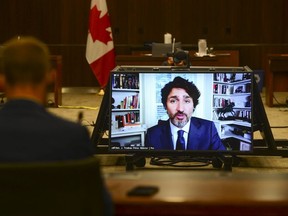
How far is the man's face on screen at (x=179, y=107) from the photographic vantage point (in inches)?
228

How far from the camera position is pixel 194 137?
5.86 meters

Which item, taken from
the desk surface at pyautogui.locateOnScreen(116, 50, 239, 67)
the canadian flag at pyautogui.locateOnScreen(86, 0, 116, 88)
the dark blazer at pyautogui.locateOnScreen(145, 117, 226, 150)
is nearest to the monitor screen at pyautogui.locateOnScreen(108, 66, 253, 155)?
the dark blazer at pyautogui.locateOnScreen(145, 117, 226, 150)

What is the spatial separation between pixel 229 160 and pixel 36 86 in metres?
3.96

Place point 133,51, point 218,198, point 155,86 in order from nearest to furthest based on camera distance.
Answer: point 218,198 < point 155,86 < point 133,51

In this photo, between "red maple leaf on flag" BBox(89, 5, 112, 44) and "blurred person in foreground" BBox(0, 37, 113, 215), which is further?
"red maple leaf on flag" BBox(89, 5, 112, 44)

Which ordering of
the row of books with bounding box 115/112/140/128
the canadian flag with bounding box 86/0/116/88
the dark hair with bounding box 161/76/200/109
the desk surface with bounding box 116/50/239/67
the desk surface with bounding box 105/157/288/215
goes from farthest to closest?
the canadian flag with bounding box 86/0/116/88 → the desk surface with bounding box 116/50/239/67 → the row of books with bounding box 115/112/140/128 → the dark hair with bounding box 161/76/200/109 → the desk surface with bounding box 105/157/288/215

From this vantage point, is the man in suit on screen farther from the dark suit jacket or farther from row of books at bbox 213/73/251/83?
the dark suit jacket

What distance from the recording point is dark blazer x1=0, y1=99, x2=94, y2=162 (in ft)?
6.98

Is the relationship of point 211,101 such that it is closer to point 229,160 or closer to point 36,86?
point 229,160

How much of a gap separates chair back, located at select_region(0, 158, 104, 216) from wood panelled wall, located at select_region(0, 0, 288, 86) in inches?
442

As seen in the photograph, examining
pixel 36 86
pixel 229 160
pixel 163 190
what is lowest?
pixel 229 160

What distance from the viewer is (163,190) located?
8.36 feet

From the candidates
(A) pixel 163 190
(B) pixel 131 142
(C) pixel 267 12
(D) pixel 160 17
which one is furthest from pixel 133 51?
(A) pixel 163 190

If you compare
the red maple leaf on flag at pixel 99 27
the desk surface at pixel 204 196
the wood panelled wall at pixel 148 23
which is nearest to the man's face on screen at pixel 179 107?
the desk surface at pixel 204 196
